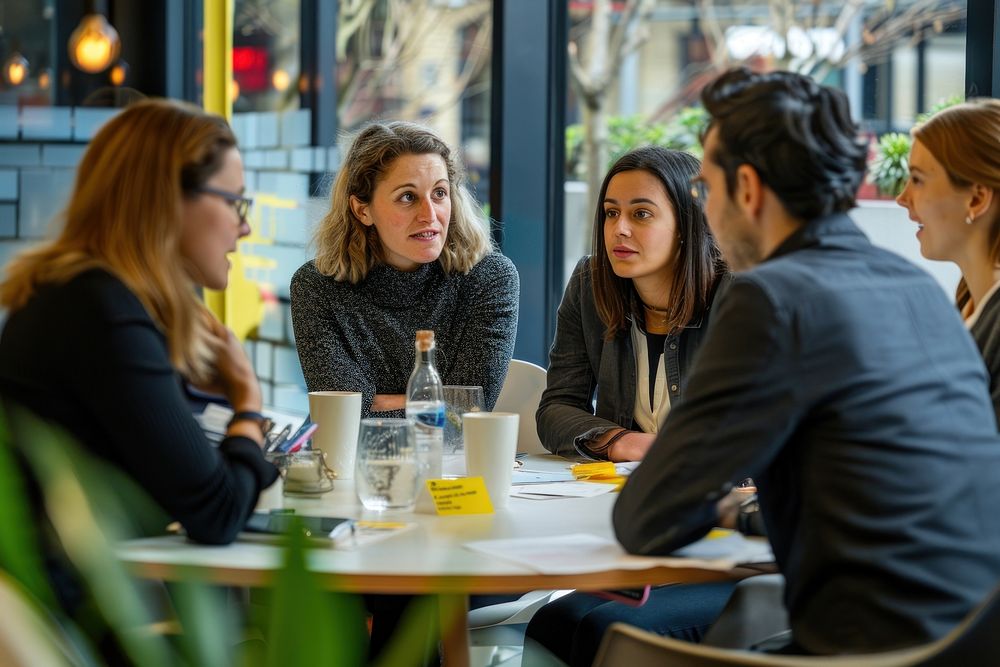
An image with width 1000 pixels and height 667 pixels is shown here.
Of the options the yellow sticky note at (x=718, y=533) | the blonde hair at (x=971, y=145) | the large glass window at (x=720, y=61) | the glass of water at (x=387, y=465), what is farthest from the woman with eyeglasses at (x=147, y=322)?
the large glass window at (x=720, y=61)

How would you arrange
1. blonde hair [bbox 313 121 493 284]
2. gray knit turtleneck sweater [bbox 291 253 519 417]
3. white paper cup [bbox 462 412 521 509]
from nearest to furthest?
white paper cup [bbox 462 412 521 509] → gray knit turtleneck sweater [bbox 291 253 519 417] → blonde hair [bbox 313 121 493 284]

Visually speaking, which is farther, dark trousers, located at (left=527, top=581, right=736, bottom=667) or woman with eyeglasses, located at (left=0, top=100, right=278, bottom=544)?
dark trousers, located at (left=527, top=581, right=736, bottom=667)

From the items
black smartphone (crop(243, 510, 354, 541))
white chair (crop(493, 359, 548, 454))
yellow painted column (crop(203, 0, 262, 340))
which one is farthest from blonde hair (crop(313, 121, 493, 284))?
yellow painted column (crop(203, 0, 262, 340))

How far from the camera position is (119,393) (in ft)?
5.63

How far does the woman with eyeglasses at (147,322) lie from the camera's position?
172cm

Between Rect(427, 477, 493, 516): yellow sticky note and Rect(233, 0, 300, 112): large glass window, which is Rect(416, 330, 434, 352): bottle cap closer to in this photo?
Rect(427, 477, 493, 516): yellow sticky note

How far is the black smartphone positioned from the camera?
Result: 1.79m

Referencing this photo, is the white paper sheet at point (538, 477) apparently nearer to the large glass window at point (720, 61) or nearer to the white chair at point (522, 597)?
the white chair at point (522, 597)

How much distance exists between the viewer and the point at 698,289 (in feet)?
9.27

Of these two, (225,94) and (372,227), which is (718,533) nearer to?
(372,227)

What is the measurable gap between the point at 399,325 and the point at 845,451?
5.82 ft

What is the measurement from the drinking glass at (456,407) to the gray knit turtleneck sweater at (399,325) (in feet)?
2.25

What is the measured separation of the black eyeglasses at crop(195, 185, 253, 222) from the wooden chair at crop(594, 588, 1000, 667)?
985mm

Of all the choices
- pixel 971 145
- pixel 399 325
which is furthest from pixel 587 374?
pixel 971 145
